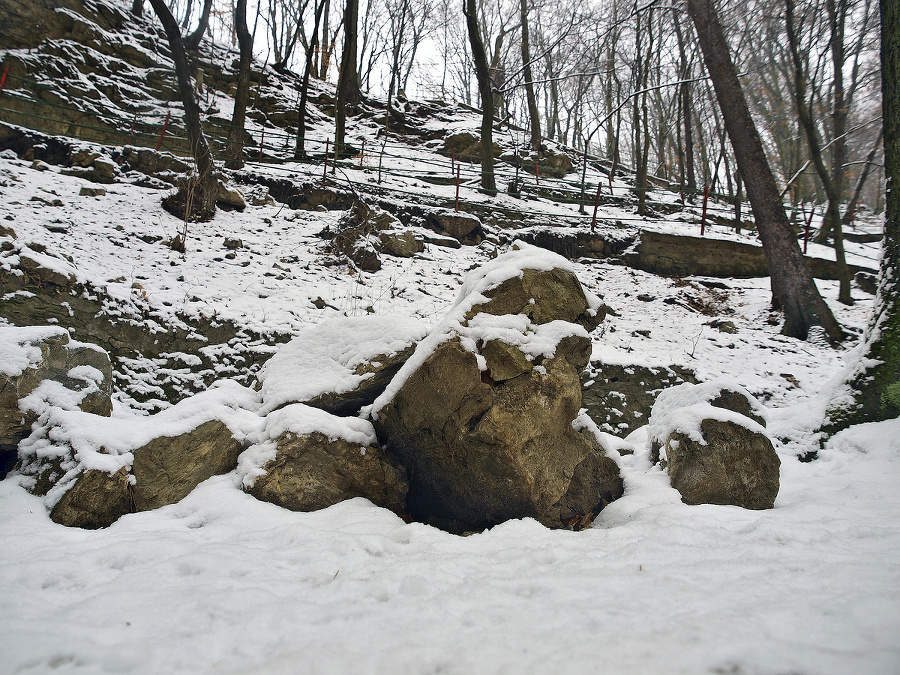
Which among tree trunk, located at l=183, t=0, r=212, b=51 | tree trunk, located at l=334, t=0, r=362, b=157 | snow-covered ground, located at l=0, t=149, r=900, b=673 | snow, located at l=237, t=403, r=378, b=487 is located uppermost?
tree trunk, located at l=183, t=0, r=212, b=51

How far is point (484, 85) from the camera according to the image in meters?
12.8

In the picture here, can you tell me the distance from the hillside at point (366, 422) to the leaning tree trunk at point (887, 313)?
0.79 feet

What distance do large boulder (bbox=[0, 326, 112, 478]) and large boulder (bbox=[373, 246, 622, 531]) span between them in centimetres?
206

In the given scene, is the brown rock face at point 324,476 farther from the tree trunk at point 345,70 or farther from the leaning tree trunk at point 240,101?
the tree trunk at point 345,70

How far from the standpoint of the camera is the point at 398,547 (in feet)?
7.60

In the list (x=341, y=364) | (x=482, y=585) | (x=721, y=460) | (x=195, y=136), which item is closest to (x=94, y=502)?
(x=341, y=364)

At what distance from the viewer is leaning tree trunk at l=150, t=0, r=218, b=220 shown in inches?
351

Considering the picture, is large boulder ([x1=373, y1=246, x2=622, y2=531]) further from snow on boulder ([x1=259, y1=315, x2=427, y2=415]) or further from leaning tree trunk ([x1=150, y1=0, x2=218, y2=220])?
leaning tree trunk ([x1=150, y1=0, x2=218, y2=220])

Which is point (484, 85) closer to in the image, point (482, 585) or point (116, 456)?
point (116, 456)

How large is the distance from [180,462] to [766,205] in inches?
375

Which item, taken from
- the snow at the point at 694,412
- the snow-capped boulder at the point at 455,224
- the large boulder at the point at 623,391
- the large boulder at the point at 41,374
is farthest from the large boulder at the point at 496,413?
the snow-capped boulder at the point at 455,224

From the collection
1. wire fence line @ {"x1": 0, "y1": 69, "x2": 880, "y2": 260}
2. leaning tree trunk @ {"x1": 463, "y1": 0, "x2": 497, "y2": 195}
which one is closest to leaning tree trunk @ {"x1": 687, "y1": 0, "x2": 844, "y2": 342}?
wire fence line @ {"x1": 0, "y1": 69, "x2": 880, "y2": 260}

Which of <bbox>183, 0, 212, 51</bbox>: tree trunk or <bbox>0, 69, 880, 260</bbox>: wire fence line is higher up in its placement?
<bbox>183, 0, 212, 51</bbox>: tree trunk

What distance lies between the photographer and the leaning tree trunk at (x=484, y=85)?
1262 cm
